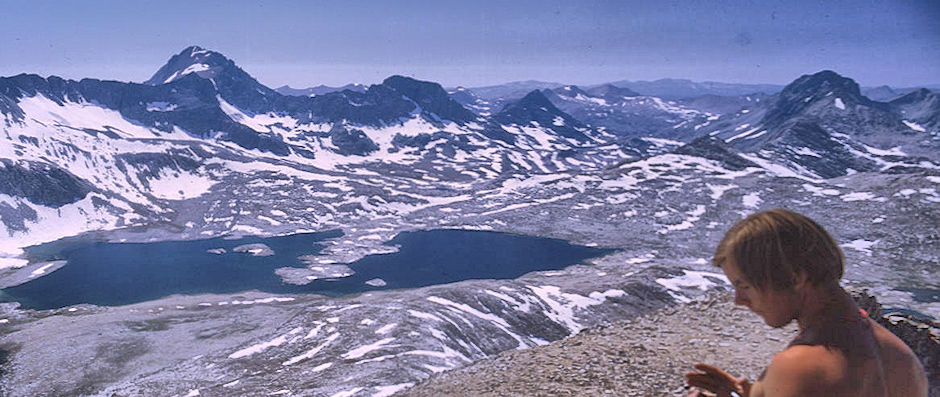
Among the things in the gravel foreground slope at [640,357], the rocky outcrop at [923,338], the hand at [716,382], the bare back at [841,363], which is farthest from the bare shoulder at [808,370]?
the rocky outcrop at [923,338]

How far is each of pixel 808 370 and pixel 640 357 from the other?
563 inches

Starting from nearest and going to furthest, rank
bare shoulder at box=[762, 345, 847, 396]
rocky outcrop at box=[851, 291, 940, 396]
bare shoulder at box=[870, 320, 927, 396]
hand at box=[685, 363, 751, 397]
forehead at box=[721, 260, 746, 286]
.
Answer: bare shoulder at box=[762, 345, 847, 396] → bare shoulder at box=[870, 320, 927, 396] → forehead at box=[721, 260, 746, 286] → hand at box=[685, 363, 751, 397] → rocky outcrop at box=[851, 291, 940, 396]

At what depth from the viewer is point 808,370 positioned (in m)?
2.74

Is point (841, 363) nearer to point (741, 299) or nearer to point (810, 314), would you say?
point (810, 314)

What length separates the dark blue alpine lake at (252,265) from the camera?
97438 millimetres

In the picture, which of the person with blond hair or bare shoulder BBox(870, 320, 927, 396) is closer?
the person with blond hair

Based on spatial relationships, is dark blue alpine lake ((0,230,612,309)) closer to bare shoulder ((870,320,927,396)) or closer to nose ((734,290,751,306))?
nose ((734,290,751,306))

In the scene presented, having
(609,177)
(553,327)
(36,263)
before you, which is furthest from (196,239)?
(609,177)

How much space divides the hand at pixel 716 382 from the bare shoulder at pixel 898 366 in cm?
78

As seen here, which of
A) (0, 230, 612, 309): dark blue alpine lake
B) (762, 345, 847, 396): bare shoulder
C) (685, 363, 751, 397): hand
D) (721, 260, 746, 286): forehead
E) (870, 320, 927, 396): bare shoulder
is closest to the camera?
(762, 345, 847, 396): bare shoulder

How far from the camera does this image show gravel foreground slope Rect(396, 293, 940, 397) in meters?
14.7

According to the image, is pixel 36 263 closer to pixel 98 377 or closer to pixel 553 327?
pixel 98 377

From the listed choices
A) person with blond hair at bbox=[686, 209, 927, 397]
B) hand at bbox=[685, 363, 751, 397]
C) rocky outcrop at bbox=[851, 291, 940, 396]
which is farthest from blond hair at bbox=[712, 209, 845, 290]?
rocky outcrop at bbox=[851, 291, 940, 396]

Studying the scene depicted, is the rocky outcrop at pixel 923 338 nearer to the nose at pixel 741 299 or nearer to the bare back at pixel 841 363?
the bare back at pixel 841 363
